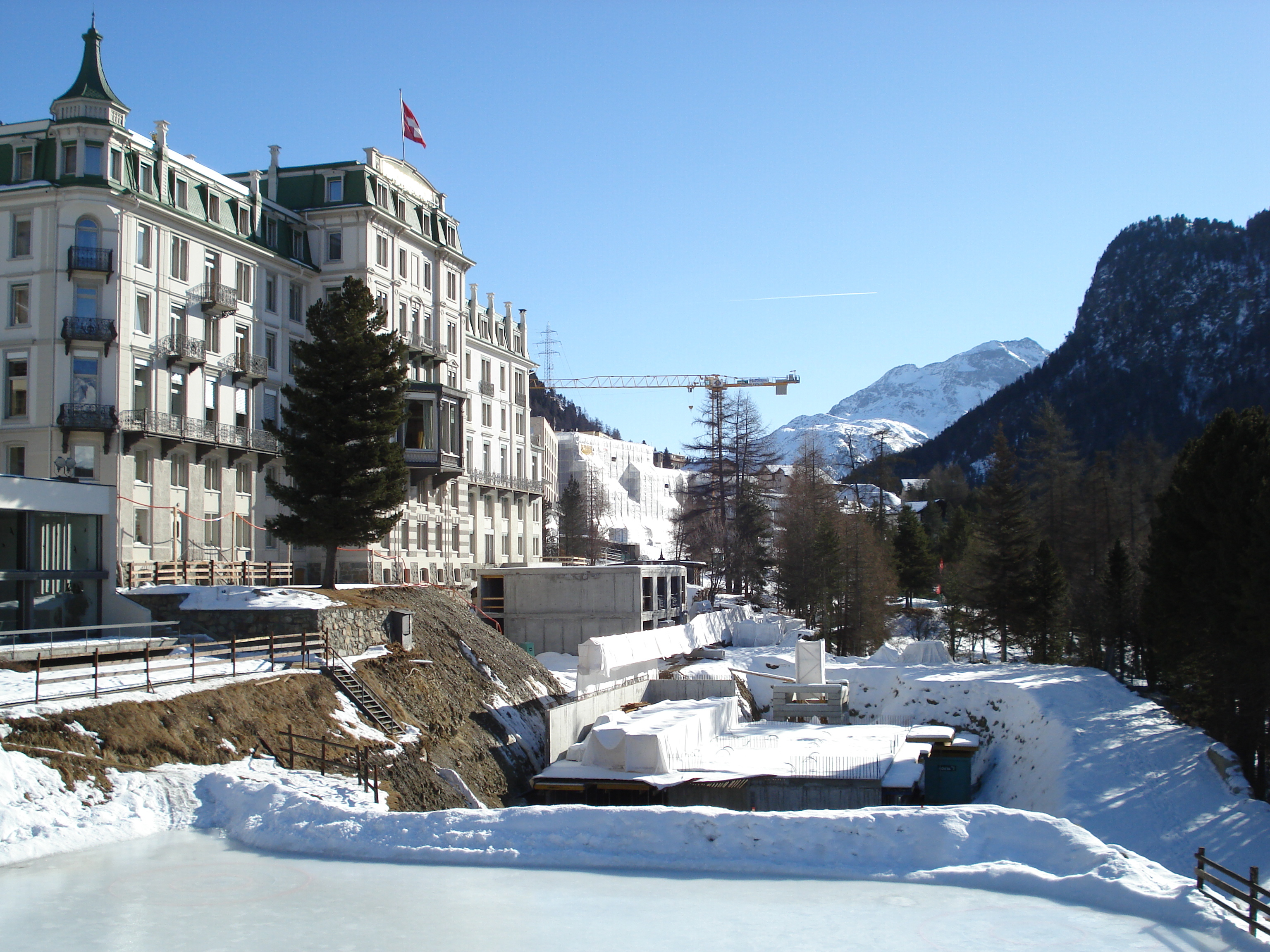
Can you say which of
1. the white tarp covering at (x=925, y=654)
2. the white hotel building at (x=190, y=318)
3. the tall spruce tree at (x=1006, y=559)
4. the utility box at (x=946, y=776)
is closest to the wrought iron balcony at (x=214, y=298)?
the white hotel building at (x=190, y=318)

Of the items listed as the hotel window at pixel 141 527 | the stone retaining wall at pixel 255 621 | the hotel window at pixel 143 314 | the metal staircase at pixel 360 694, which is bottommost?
the metal staircase at pixel 360 694

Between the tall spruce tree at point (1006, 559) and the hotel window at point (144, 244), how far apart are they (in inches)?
1746

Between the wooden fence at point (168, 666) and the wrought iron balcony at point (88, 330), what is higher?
the wrought iron balcony at point (88, 330)

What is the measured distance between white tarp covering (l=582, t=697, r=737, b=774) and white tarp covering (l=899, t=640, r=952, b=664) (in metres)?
17.5

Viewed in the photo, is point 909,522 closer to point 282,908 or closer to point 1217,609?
point 1217,609

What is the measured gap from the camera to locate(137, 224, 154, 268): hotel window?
1420 inches

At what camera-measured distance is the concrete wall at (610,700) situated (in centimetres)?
3172

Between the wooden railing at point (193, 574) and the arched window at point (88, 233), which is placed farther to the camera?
the arched window at point (88, 233)

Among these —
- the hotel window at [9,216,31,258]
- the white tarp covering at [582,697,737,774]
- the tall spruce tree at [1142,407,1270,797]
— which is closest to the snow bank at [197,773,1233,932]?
the white tarp covering at [582,697,737,774]

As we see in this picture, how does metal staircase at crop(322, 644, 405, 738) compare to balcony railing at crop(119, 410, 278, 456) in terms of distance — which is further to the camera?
balcony railing at crop(119, 410, 278, 456)

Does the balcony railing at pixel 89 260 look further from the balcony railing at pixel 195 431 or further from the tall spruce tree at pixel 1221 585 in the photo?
the tall spruce tree at pixel 1221 585

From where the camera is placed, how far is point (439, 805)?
77.7ft

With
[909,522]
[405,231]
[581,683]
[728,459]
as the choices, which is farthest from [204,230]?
[909,522]

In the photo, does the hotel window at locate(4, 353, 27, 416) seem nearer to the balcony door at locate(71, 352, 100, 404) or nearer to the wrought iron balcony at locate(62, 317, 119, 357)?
the balcony door at locate(71, 352, 100, 404)
